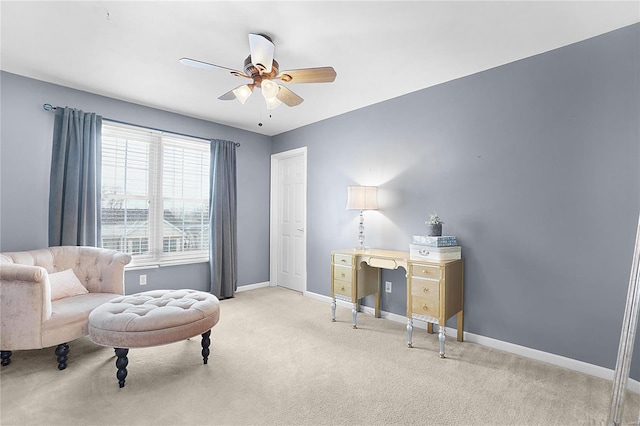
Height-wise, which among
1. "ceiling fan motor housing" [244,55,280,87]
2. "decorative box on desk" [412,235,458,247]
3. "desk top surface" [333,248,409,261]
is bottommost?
"desk top surface" [333,248,409,261]

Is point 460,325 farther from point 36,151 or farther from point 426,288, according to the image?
point 36,151

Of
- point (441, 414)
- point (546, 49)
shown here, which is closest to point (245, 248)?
point (441, 414)

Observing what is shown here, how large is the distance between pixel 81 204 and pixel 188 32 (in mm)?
2154

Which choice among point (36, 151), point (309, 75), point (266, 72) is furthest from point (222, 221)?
point (309, 75)

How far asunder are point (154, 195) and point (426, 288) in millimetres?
3347

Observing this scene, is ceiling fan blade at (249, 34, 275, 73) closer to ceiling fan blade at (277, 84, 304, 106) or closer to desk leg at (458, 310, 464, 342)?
ceiling fan blade at (277, 84, 304, 106)

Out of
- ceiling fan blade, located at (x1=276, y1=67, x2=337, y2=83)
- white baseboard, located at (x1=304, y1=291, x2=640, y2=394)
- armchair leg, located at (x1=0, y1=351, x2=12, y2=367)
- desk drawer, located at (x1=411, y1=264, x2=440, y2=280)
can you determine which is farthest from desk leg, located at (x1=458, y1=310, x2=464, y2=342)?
armchair leg, located at (x1=0, y1=351, x2=12, y2=367)

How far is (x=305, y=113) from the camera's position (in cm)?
405

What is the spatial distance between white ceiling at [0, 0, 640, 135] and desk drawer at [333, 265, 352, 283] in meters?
1.89

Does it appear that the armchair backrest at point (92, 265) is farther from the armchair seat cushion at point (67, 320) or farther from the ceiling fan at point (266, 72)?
the ceiling fan at point (266, 72)

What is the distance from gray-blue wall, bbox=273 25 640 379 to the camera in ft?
7.23

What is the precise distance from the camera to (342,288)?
11.2 feet

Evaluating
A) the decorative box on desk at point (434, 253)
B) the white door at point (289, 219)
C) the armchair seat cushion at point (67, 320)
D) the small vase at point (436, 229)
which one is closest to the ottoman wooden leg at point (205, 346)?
the armchair seat cushion at point (67, 320)

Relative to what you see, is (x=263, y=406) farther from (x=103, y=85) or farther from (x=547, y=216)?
(x=103, y=85)
